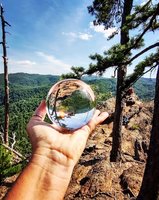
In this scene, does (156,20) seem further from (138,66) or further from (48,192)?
(48,192)

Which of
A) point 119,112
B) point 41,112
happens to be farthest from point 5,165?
point 41,112

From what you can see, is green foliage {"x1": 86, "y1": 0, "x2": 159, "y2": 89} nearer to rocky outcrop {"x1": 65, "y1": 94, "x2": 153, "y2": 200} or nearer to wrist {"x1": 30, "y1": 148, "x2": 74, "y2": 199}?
rocky outcrop {"x1": 65, "y1": 94, "x2": 153, "y2": 200}

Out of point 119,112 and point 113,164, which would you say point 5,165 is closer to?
point 113,164

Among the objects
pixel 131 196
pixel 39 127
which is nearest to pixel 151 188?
pixel 131 196

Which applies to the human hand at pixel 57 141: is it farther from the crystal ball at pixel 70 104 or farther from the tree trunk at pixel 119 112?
the tree trunk at pixel 119 112

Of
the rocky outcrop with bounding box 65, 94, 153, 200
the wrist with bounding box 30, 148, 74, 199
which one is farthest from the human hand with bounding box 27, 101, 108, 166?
the rocky outcrop with bounding box 65, 94, 153, 200
